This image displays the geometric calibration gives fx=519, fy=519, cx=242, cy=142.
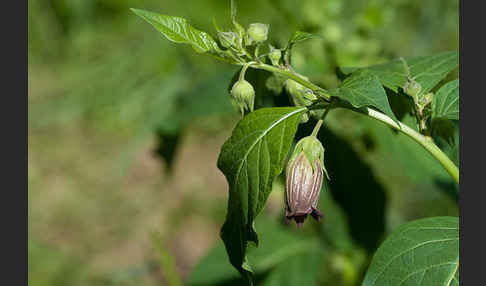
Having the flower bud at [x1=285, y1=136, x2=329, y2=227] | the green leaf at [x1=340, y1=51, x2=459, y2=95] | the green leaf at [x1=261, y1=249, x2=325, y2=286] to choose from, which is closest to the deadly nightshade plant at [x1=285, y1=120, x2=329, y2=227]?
the flower bud at [x1=285, y1=136, x2=329, y2=227]

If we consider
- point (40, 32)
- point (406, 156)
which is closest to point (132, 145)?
point (40, 32)

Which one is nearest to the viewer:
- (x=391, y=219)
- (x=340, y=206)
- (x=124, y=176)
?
(x=340, y=206)

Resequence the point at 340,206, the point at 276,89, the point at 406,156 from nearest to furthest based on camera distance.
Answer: the point at 276,89 → the point at 406,156 → the point at 340,206

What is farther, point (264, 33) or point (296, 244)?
point (296, 244)

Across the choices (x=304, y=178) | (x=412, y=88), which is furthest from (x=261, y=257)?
(x=412, y=88)

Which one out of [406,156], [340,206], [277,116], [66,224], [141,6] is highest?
[141,6]

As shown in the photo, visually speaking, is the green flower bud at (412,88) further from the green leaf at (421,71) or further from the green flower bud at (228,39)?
the green flower bud at (228,39)

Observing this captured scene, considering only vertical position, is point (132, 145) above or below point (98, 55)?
below

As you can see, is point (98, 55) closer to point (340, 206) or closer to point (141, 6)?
point (141, 6)
